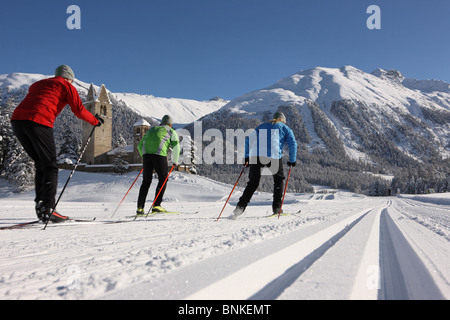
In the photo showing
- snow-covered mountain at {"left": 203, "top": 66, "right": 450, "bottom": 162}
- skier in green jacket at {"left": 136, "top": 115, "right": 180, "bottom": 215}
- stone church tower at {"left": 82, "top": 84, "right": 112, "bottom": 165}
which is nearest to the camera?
skier in green jacket at {"left": 136, "top": 115, "right": 180, "bottom": 215}

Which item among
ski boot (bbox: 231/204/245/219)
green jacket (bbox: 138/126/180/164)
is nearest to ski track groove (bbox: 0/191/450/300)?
ski boot (bbox: 231/204/245/219)

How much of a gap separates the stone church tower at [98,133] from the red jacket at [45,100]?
4605 cm

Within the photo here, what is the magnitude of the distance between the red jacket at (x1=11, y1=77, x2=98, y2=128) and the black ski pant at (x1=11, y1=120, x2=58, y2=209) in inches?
2.7

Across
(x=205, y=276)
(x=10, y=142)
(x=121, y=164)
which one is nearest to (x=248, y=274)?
(x=205, y=276)

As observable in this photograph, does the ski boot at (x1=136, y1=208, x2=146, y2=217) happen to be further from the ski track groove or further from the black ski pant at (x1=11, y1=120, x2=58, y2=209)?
the ski track groove

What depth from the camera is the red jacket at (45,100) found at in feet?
8.68

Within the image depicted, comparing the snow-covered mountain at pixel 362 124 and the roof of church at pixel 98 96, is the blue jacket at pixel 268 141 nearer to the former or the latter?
the roof of church at pixel 98 96

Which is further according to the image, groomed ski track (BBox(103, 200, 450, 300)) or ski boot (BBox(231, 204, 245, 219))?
ski boot (BBox(231, 204, 245, 219))

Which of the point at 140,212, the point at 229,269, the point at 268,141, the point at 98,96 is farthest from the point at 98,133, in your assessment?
the point at 229,269

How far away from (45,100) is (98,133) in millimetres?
48048

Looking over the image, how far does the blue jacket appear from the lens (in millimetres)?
4129

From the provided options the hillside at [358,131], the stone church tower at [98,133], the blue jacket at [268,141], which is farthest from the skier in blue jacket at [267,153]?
the hillside at [358,131]

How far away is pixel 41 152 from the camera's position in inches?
107

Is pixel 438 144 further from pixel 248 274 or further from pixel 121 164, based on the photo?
pixel 248 274
